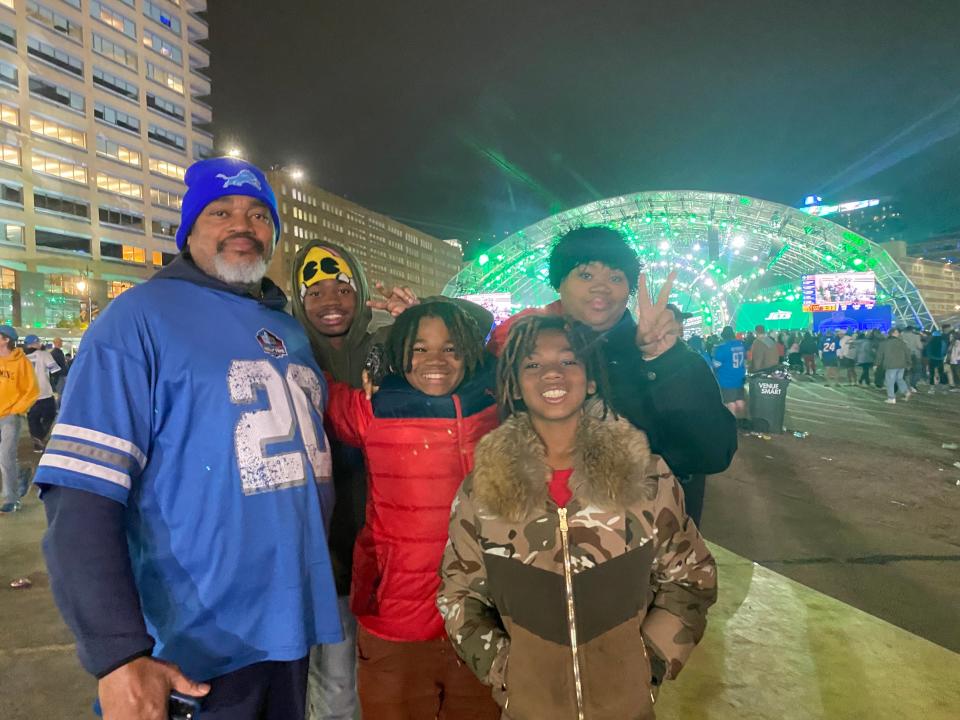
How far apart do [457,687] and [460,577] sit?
622mm

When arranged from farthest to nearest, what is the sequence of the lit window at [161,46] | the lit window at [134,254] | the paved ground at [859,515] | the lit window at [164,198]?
1. the lit window at [161,46]
2. the lit window at [164,198]
3. the lit window at [134,254]
4. the paved ground at [859,515]

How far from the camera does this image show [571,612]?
180 centimetres

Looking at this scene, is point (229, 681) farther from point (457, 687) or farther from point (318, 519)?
point (457, 687)

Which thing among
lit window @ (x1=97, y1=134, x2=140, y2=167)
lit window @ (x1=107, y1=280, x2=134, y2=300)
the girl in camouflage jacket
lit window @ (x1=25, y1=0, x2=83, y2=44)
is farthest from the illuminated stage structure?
lit window @ (x1=25, y1=0, x2=83, y2=44)

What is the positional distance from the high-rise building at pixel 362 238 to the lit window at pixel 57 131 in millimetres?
23130

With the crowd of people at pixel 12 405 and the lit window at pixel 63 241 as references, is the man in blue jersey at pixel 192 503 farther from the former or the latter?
the lit window at pixel 63 241

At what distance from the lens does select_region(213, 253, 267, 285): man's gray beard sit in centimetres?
190

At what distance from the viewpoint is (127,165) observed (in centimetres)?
5088

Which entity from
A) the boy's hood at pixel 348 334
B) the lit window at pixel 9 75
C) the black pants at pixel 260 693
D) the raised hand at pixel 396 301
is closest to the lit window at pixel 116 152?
the lit window at pixel 9 75

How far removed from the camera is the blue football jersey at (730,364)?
1138cm

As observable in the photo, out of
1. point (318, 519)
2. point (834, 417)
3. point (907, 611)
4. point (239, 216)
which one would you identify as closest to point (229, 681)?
point (318, 519)

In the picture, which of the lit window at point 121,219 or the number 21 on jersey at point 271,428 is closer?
the number 21 on jersey at point 271,428

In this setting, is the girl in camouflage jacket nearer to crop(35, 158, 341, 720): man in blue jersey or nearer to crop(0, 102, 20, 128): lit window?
crop(35, 158, 341, 720): man in blue jersey

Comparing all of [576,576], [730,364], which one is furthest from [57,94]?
[576,576]
